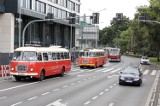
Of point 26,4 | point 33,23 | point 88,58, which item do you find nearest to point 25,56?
point 88,58

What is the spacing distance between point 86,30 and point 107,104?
11062 cm

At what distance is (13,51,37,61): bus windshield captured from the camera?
28.2 m

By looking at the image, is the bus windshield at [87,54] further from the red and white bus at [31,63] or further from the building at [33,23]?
the red and white bus at [31,63]

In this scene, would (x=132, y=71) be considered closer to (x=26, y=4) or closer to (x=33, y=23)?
(x=26, y=4)

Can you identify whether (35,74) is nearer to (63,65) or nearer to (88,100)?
(63,65)

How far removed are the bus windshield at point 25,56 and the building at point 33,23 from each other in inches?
258

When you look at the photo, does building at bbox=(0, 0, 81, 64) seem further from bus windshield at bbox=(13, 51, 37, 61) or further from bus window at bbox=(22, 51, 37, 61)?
bus window at bbox=(22, 51, 37, 61)

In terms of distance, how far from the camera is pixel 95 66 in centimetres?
5091

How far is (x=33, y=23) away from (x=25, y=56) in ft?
128

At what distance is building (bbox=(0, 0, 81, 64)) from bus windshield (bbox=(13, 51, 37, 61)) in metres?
6.57

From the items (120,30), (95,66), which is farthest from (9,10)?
(120,30)

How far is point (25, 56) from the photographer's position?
92.7 feet

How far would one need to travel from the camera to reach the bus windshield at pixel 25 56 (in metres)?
28.2

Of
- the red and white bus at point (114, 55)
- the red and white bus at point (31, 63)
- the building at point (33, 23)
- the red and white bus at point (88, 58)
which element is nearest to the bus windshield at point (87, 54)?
the red and white bus at point (88, 58)
